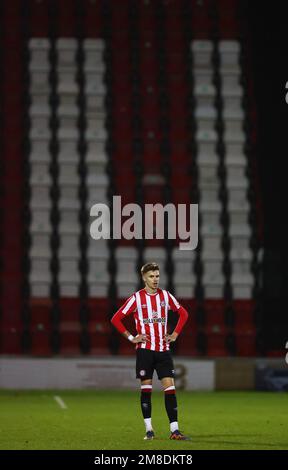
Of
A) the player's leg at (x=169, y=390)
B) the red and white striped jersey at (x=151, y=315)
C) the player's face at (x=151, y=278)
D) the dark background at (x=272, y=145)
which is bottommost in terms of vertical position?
the player's leg at (x=169, y=390)

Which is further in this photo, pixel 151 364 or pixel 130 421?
pixel 130 421

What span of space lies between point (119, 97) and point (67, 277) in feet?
14.0

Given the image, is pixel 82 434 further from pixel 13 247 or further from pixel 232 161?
pixel 232 161

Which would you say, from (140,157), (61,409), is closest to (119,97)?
(140,157)

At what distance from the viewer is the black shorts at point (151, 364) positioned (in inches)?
316

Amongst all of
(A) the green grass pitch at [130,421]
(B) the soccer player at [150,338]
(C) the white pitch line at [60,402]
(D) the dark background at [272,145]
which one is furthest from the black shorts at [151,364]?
(D) the dark background at [272,145]

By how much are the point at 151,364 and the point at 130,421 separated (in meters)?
2.06

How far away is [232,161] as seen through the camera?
18.1 m

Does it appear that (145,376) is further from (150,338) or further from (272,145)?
(272,145)

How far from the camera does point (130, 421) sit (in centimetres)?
994

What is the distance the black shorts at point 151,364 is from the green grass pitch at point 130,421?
553 millimetres

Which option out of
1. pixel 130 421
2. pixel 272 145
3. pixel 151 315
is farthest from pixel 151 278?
pixel 272 145

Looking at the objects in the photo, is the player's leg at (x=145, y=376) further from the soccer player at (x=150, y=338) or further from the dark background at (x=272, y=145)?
the dark background at (x=272, y=145)

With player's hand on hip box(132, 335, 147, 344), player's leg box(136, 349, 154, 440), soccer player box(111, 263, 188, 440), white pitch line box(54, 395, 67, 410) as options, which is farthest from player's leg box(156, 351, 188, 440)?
white pitch line box(54, 395, 67, 410)
